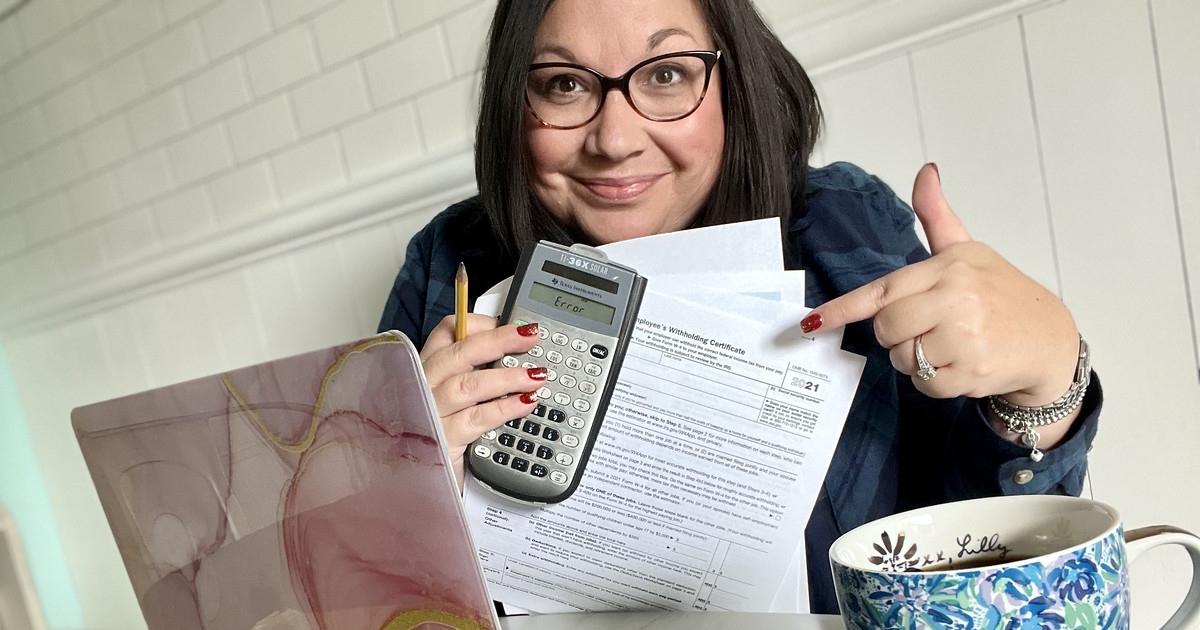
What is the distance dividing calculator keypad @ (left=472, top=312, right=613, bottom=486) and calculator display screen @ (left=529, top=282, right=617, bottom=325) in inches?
0.5

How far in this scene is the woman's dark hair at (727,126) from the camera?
76 centimetres

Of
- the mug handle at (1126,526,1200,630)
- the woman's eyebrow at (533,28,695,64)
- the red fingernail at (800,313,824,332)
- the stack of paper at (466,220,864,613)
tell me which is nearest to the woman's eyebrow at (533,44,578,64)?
the woman's eyebrow at (533,28,695,64)

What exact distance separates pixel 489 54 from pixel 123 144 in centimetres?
110

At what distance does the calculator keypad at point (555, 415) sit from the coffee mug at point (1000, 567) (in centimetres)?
22

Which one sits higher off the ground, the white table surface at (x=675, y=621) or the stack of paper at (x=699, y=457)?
the stack of paper at (x=699, y=457)

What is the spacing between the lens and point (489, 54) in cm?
83

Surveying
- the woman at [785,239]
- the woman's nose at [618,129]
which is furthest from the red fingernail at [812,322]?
the woman's nose at [618,129]

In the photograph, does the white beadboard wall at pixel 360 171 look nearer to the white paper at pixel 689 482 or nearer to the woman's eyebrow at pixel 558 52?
the woman's eyebrow at pixel 558 52


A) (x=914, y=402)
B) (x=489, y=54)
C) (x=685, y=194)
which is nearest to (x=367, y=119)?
(x=489, y=54)

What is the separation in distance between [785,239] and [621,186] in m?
0.16

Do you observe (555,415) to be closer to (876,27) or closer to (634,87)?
(634,87)

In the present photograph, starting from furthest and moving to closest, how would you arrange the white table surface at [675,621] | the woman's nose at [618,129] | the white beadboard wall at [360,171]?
the white beadboard wall at [360,171]
the woman's nose at [618,129]
the white table surface at [675,621]

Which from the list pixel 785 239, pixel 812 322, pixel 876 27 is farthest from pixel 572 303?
pixel 876 27

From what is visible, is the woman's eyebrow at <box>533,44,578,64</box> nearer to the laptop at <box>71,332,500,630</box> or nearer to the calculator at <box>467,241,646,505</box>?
the calculator at <box>467,241,646,505</box>
